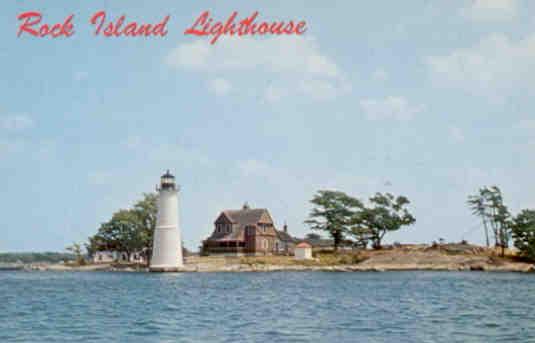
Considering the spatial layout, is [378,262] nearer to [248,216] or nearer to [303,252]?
[303,252]

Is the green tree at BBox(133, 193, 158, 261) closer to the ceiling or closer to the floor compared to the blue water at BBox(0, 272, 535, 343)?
closer to the ceiling

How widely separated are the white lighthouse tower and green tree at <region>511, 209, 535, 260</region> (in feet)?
167

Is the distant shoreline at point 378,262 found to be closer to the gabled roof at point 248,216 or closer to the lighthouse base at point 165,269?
the lighthouse base at point 165,269

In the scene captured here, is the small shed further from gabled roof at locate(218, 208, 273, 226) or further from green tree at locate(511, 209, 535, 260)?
green tree at locate(511, 209, 535, 260)

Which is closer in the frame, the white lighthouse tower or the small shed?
the white lighthouse tower

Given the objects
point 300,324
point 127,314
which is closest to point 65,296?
point 127,314

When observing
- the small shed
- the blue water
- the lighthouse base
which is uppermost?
the small shed

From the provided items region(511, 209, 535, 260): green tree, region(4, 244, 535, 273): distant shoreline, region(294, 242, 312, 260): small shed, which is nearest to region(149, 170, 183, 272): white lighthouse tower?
region(4, 244, 535, 273): distant shoreline

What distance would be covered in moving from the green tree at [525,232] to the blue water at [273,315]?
1766 inches

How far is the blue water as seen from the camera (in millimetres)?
25250

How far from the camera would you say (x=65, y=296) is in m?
46.4

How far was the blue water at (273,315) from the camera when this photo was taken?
25.2 meters

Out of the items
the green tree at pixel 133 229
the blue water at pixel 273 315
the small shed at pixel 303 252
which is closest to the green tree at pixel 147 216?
the green tree at pixel 133 229

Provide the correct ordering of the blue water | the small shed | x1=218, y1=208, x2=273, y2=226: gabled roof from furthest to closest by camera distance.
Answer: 1. x1=218, y1=208, x2=273, y2=226: gabled roof
2. the small shed
3. the blue water
